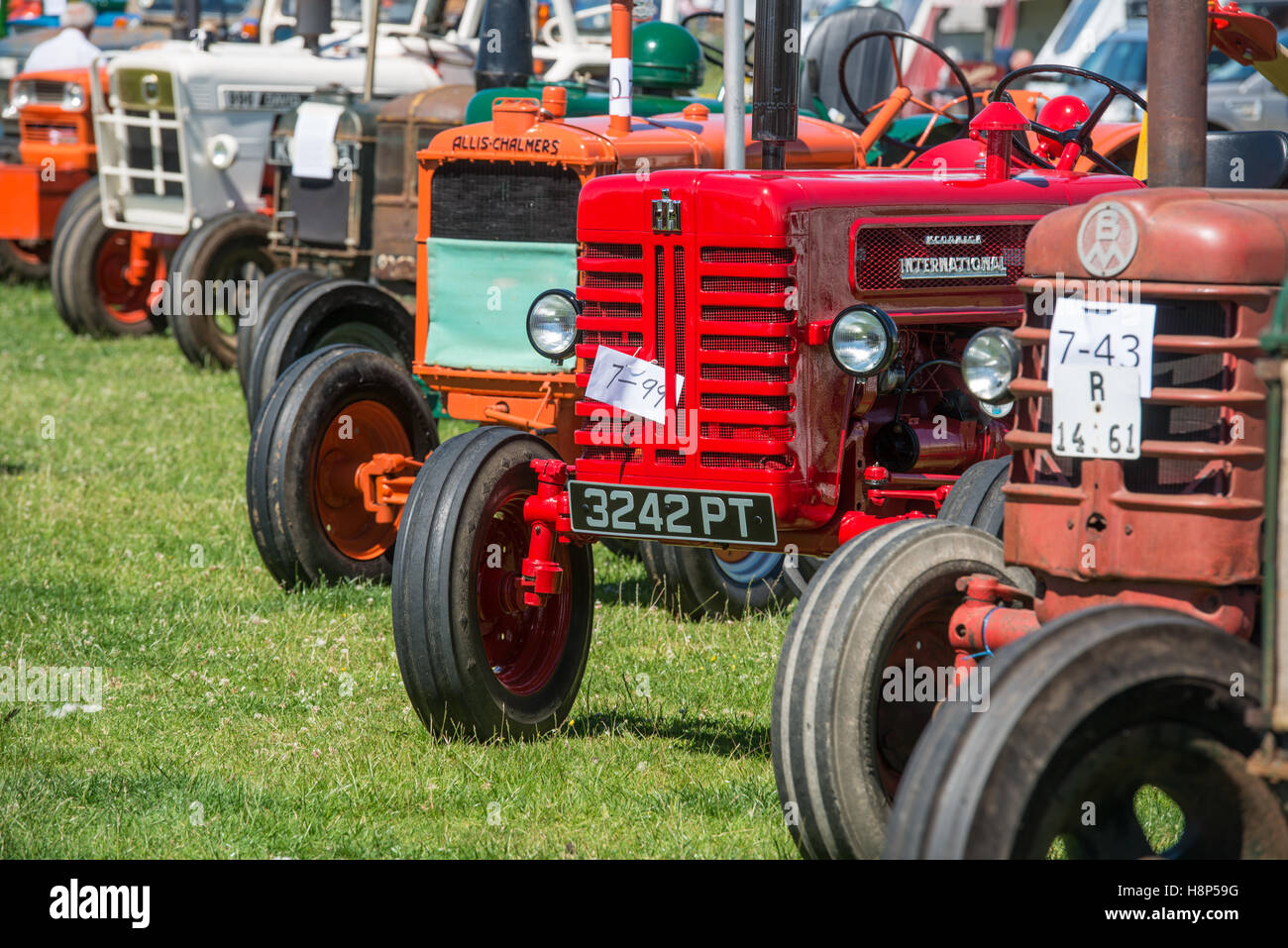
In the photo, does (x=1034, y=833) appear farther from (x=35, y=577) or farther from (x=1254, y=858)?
(x=35, y=577)

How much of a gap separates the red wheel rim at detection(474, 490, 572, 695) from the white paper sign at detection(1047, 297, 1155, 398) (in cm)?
183

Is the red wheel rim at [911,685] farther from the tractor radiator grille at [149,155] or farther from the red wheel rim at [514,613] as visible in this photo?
the tractor radiator grille at [149,155]

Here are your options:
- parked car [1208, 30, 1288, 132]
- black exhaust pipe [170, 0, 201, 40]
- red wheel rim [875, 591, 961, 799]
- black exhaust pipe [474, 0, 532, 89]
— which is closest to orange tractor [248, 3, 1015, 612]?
black exhaust pipe [474, 0, 532, 89]

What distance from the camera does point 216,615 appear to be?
5.91 m

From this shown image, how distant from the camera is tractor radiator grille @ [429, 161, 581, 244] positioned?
19.3 feet

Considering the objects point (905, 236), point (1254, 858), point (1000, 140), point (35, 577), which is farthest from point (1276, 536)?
point (35, 577)

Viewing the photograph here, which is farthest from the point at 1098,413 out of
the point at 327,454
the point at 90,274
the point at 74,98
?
the point at 74,98

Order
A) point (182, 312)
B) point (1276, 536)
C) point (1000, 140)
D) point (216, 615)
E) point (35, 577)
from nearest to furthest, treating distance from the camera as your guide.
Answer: point (1276, 536), point (1000, 140), point (216, 615), point (35, 577), point (182, 312)

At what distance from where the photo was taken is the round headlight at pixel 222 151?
10.9 meters

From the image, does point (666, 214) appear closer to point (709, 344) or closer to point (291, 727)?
point (709, 344)

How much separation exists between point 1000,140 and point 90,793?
298cm

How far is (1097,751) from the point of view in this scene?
261cm

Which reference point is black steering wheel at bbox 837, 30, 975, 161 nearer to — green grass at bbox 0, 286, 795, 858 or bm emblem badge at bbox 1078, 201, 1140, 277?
green grass at bbox 0, 286, 795, 858

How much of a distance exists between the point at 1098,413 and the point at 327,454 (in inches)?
141
